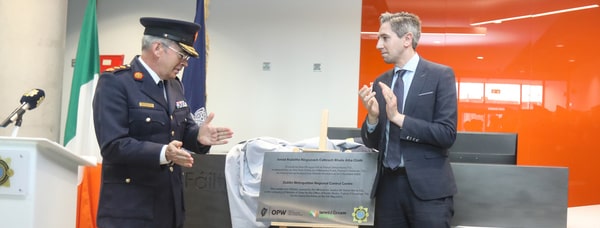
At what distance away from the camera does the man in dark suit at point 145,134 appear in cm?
196

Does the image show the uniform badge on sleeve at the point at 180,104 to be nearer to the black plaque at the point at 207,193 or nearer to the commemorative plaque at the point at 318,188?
the commemorative plaque at the point at 318,188

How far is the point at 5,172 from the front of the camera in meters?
1.83

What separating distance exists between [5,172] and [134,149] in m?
0.38

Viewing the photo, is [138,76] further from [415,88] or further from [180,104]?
[415,88]

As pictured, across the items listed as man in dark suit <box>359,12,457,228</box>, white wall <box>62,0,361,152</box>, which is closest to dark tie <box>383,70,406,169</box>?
man in dark suit <box>359,12,457,228</box>

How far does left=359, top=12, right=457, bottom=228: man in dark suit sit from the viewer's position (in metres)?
2.34

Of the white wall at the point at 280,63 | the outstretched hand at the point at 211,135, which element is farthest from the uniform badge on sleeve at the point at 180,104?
the white wall at the point at 280,63

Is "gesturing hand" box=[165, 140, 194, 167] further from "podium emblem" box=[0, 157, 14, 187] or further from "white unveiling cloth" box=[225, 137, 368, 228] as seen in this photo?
"white unveiling cloth" box=[225, 137, 368, 228]

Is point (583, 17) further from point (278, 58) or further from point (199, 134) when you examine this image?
point (199, 134)

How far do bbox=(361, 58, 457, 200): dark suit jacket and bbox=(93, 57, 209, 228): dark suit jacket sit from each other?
87 centimetres

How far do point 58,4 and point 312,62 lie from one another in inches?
94.0

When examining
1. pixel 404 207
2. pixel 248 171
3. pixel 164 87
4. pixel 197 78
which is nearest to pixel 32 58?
pixel 197 78

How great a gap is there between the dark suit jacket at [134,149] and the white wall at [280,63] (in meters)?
3.96

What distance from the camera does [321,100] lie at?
6062mm
